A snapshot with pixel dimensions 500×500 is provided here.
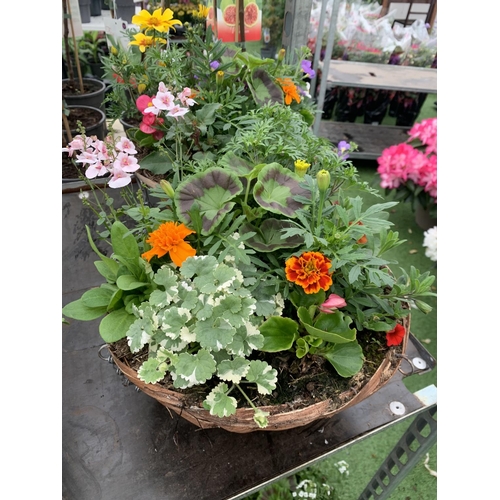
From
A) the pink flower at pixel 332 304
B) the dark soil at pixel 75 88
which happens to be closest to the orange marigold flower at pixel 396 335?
the pink flower at pixel 332 304

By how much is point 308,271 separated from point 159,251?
236 mm

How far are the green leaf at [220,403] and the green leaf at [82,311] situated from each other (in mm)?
262

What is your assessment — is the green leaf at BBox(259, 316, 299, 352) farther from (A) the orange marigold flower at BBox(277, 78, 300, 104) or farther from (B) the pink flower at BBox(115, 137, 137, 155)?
(A) the orange marigold flower at BBox(277, 78, 300, 104)

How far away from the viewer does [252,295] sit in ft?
2.22

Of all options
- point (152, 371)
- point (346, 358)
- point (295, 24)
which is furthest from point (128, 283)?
point (295, 24)

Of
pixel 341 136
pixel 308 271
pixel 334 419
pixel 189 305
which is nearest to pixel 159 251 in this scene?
pixel 189 305

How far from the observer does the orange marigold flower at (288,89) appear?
41.6 inches

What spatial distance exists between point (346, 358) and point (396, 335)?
10cm

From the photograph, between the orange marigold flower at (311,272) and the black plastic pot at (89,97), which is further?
the black plastic pot at (89,97)

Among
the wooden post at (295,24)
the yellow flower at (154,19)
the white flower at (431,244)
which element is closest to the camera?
the yellow flower at (154,19)

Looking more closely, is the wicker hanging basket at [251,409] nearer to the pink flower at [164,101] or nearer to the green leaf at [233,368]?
the green leaf at [233,368]

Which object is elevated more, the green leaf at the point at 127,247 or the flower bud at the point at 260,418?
the green leaf at the point at 127,247

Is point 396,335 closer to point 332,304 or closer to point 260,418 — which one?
point 332,304

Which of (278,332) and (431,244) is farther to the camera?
→ (431,244)
